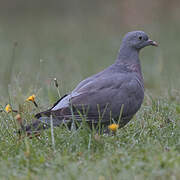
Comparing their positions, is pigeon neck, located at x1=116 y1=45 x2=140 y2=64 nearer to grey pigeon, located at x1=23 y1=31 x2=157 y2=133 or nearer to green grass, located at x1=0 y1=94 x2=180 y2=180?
grey pigeon, located at x1=23 y1=31 x2=157 y2=133

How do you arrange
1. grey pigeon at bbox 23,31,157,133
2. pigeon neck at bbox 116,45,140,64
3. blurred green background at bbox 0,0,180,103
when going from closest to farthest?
1. grey pigeon at bbox 23,31,157,133
2. pigeon neck at bbox 116,45,140,64
3. blurred green background at bbox 0,0,180,103

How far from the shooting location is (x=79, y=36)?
45.5 feet

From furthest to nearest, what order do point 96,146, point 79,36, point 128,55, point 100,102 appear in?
point 79,36 < point 128,55 < point 100,102 < point 96,146

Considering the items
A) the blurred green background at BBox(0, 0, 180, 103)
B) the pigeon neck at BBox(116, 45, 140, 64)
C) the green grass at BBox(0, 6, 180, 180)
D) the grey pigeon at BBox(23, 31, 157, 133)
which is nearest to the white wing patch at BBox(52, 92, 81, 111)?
the grey pigeon at BBox(23, 31, 157, 133)

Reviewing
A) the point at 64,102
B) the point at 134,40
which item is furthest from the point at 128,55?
the point at 64,102

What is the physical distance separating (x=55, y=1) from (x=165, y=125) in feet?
52.0

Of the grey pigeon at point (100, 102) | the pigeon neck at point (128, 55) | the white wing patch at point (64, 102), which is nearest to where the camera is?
the grey pigeon at point (100, 102)

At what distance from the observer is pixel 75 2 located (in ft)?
62.3

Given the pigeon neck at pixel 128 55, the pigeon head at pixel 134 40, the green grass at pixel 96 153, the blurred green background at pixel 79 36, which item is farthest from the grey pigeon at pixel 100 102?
the blurred green background at pixel 79 36

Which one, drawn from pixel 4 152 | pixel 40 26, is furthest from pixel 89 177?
pixel 40 26

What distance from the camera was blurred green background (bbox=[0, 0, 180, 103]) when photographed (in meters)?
9.09

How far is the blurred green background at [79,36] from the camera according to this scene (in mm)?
9086

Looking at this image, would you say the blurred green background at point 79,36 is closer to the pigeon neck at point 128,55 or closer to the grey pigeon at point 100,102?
the pigeon neck at point 128,55

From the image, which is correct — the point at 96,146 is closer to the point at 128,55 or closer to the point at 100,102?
the point at 100,102
